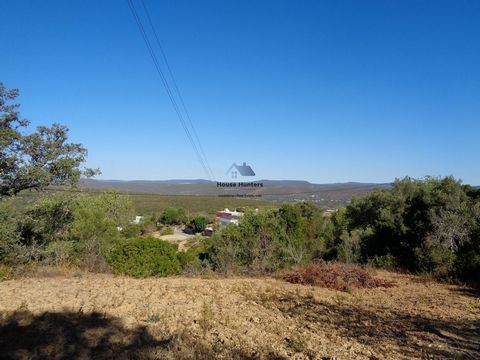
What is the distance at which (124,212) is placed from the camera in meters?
36.6

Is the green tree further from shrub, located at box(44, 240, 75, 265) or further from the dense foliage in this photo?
the dense foliage

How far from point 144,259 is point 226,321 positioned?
18.0 ft

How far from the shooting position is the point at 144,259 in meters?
10.9

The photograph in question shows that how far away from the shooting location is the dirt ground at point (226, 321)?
4922mm

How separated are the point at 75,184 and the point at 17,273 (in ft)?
15.9

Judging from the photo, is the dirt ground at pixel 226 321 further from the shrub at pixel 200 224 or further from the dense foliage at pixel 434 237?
the shrub at pixel 200 224

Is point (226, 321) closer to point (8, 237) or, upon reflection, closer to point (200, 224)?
point (8, 237)

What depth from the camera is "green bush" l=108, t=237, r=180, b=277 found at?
34.7 feet

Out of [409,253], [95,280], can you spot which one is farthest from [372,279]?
[95,280]

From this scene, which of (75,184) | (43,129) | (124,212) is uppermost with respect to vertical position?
(43,129)

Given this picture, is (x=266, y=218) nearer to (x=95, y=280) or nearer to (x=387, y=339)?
(x=95, y=280)

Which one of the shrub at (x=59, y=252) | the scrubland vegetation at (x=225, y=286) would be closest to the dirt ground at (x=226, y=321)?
the scrubland vegetation at (x=225, y=286)

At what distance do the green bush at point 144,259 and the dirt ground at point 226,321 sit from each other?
1.50 m

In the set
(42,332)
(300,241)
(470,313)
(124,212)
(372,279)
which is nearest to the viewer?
(42,332)
